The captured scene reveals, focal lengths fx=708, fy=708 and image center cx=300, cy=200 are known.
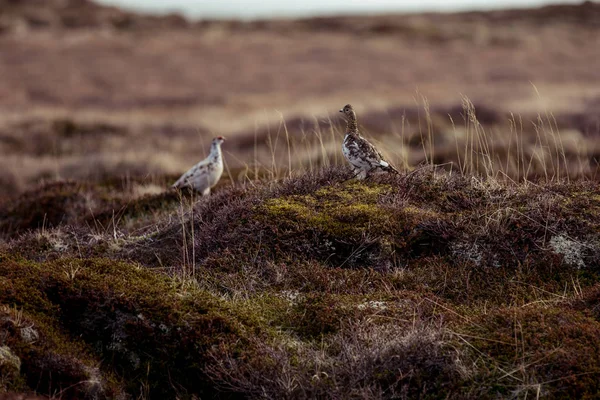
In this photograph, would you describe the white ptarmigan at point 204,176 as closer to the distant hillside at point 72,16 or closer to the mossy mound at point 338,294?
the mossy mound at point 338,294

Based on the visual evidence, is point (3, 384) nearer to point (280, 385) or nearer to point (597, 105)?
point (280, 385)

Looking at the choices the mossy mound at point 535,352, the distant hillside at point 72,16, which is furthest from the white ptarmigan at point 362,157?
the distant hillside at point 72,16

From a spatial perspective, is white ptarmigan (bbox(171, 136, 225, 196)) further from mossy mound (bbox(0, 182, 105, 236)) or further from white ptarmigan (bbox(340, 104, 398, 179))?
white ptarmigan (bbox(340, 104, 398, 179))

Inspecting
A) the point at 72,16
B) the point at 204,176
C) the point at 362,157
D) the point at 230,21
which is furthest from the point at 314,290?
the point at 230,21

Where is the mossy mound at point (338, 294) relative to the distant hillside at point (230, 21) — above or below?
above

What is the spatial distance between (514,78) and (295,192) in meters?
40.8

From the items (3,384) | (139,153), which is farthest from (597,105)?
(3,384)

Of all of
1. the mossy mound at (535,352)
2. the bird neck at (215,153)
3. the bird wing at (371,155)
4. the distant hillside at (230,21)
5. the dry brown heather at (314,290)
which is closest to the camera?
the mossy mound at (535,352)

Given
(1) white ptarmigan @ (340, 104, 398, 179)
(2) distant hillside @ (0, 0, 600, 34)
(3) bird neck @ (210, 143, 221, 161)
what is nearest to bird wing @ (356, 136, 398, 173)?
(1) white ptarmigan @ (340, 104, 398, 179)

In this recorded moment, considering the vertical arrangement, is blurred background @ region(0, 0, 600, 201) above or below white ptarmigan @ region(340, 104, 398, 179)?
below

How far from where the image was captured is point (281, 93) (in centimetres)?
4012

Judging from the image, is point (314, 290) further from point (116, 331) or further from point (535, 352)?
point (535, 352)

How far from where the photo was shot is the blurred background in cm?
1534

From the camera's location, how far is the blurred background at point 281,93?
1534cm
